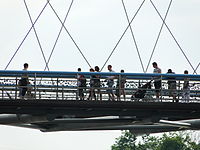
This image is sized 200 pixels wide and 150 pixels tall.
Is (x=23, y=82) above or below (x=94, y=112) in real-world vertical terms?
above

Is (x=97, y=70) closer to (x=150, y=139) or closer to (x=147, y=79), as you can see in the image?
(x=147, y=79)

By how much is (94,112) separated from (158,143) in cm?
11100

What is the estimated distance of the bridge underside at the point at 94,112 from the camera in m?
35.3

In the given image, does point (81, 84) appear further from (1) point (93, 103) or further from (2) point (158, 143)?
(2) point (158, 143)

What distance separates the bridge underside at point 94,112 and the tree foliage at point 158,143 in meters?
99.9

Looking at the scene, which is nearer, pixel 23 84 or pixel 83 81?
pixel 23 84

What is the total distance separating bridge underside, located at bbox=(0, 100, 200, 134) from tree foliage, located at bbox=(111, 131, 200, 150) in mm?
99884

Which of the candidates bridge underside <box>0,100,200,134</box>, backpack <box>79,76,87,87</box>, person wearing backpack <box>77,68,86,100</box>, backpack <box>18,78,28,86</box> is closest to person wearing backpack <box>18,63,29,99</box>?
backpack <box>18,78,28,86</box>

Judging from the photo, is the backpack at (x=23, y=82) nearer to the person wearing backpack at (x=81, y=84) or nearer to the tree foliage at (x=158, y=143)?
the person wearing backpack at (x=81, y=84)

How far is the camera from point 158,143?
481 feet

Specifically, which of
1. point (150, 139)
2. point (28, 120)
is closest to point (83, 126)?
point (28, 120)

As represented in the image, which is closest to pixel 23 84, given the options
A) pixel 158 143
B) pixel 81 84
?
pixel 81 84

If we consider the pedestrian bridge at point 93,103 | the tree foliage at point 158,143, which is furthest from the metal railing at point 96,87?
the tree foliage at point 158,143

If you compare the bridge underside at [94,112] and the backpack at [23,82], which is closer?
the bridge underside at [94,112]
